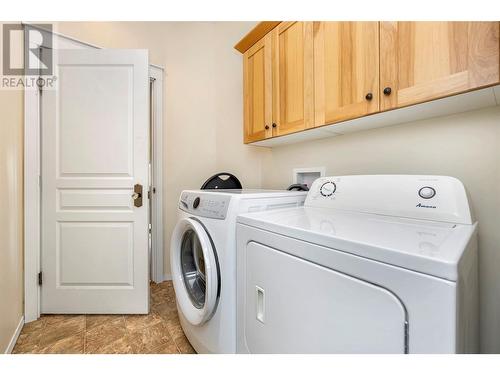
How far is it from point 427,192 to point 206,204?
3.27ft

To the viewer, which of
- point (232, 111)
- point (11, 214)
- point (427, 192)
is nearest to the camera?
point (427, 192)

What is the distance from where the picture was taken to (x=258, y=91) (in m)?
1.69

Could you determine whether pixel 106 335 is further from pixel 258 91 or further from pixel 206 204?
pixel 258 91

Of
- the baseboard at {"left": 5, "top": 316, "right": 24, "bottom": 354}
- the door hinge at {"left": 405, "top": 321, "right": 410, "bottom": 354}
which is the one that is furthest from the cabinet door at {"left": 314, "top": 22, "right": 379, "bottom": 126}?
the baseboard at {"left": 5, "top": 316, "right": 24, "bottom": 354}

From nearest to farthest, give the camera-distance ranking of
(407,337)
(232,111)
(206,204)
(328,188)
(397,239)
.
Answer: (407,337), (397,239), (206,204), (328,188), (232,111)

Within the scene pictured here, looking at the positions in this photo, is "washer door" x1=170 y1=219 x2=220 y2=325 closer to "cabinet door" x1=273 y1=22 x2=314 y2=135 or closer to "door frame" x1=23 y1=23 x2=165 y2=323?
"cabinet door" x1=273 y1=22 x2=314 y2=135

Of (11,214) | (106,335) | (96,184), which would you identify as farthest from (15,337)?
(96,184)

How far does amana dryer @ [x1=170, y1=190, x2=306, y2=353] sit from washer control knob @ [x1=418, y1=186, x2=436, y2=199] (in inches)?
24.2

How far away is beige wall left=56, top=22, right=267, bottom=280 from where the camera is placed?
2279 millimetres

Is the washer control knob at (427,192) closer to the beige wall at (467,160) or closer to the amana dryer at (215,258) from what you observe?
the beige wall at (467,160)

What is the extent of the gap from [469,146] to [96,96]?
2272mm

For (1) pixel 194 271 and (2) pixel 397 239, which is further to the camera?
(1) pixel 194 271

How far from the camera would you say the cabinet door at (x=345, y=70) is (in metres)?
1.05

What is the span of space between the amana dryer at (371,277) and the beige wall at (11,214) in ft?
4.57
